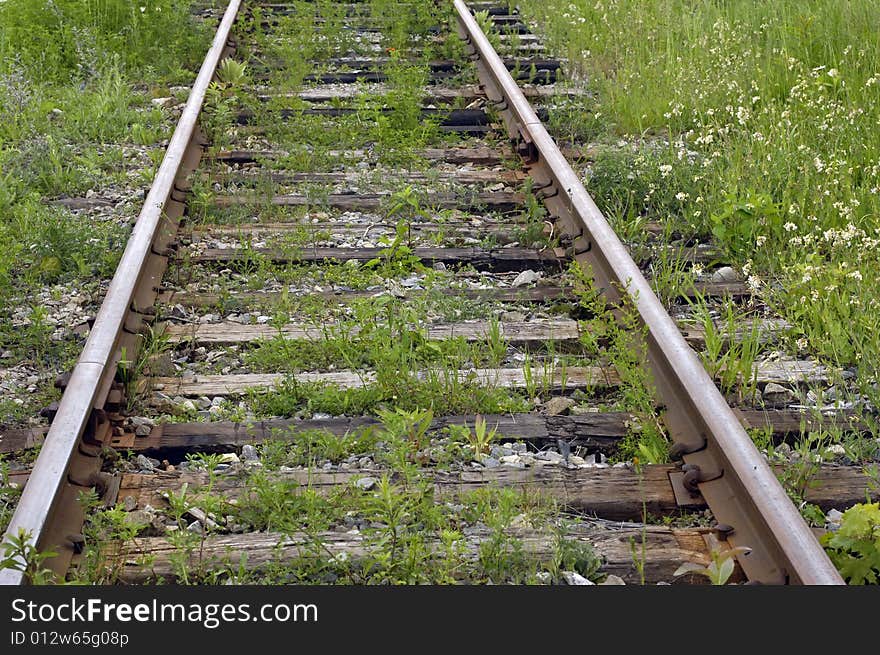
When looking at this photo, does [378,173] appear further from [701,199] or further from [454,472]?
[454,472]

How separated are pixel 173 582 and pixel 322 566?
402mm

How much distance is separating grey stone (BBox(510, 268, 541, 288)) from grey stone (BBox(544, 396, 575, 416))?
1078mm

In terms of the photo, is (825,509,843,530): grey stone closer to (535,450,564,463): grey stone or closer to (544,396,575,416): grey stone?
(535,450,564,463): grey stone

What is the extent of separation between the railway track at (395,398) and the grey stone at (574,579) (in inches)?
0.6

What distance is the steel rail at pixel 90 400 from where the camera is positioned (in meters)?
2.95

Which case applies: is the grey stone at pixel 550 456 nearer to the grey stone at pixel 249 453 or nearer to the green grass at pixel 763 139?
the grey stone at pixel 249 453

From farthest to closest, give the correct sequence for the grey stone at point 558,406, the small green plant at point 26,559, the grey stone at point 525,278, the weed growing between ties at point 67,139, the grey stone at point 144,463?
the grey stone at point 525,278 < the weed growing between ties at point 67,139 < the grey stone at point 558,406 < the grey stone at point 144,463 < the small green plant at point 26,559

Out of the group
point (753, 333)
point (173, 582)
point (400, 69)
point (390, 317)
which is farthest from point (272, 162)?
point (173, 582)

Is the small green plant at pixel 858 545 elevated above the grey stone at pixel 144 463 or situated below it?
above

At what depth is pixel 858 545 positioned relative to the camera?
297 centimetres

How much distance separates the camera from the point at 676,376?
3658 millimetres

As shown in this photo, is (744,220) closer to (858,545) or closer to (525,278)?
(525,278)

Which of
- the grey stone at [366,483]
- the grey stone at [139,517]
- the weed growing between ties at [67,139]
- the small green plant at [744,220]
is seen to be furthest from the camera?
the small green plant at [744,220]

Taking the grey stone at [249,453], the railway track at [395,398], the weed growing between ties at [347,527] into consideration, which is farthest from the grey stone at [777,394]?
the grey stone at [249,453]
